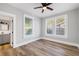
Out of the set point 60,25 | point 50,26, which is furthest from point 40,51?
point 50,26

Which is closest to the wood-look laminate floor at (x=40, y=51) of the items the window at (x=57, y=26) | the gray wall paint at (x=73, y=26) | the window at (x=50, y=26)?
the gray wall paint at (x=73, y=26)

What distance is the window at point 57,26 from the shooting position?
4.29 m

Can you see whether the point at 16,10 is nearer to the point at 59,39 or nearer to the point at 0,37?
the point at 0,37

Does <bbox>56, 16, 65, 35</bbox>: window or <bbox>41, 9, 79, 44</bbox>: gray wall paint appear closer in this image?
<bbox>41, 9, 79, 44</bbox>: gray wall paint

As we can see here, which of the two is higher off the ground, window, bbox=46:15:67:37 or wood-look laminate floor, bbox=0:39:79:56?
window, bbox=46:15:67:37

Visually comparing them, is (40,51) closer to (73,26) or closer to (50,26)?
(73,26)

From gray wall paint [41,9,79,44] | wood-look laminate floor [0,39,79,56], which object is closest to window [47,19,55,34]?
gray wall paint [41,9,79,44]

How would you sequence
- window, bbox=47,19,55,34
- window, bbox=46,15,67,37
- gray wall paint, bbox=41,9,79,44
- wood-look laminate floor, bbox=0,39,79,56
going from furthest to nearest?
window, bbox=47,19,55,34 < window, bbox=46,15,67,37 < gray wall paint, bbox=41,9,79,44 < wood-look laminate floor, bbox=0,39,79,56

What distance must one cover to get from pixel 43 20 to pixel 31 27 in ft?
5.41

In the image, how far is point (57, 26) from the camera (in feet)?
15.8

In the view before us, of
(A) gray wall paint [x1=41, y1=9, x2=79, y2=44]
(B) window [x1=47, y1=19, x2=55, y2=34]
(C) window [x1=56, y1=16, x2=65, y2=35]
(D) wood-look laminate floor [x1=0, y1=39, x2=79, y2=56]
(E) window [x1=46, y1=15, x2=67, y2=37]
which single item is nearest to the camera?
(D) wood-look laminate floor [x1=0, y1=39, x2=79, y2=56]

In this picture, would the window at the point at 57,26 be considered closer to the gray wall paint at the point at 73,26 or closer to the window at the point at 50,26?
the window at the point at 50,26

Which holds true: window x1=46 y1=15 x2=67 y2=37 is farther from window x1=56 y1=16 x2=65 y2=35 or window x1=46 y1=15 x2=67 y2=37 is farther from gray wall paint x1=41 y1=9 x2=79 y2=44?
gray wall paint x1=41 y1=9 x2=79 y2=44

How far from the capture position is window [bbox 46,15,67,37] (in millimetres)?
4289
